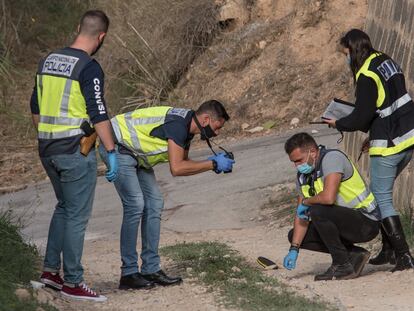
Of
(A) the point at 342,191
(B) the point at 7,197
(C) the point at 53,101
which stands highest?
(C) the point at 53,101

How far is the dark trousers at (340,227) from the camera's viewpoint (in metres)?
7.92

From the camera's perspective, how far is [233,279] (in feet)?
26.7

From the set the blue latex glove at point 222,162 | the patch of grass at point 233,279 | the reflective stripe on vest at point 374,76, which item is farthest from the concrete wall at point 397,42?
the blue latex glove at point 222,162

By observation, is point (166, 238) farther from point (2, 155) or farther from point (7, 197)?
point (2, 155)

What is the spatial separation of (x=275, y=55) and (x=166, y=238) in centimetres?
637

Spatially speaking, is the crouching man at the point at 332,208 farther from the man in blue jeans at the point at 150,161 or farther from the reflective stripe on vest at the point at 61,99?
the reflective stripe on vest at the point at 61,99

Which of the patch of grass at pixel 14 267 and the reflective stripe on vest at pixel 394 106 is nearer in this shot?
the patch of grass at pixel 14 267

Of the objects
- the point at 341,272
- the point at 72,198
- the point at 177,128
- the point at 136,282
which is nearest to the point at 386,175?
the point at 341,272

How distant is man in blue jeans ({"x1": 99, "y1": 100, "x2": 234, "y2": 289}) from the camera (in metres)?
7.70

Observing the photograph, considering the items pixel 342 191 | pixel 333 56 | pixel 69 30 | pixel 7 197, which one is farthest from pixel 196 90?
pixel 342 191

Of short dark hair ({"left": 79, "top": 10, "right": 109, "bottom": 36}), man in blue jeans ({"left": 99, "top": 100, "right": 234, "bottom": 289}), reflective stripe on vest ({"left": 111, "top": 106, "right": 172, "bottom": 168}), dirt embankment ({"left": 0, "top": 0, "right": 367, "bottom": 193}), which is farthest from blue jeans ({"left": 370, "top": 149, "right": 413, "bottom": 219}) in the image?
dirt embankment ({"left": 0, "top": 0, "right": 367, "bottom": 193})

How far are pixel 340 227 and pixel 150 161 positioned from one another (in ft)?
4.72

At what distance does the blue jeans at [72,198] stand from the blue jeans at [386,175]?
206 cm

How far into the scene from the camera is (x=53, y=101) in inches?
293
